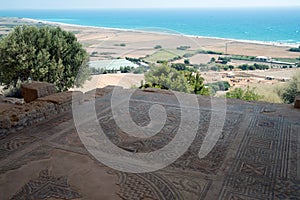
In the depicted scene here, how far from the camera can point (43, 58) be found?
11.8m

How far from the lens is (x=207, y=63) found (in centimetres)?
841

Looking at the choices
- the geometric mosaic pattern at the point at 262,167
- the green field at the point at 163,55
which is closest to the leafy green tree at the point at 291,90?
the green field at the point at 163,55

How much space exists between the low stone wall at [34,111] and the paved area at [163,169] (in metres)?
0.17

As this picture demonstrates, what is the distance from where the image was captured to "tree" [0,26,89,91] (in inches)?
461

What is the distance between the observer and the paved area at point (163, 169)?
2934 millimetres

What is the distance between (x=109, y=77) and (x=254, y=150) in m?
6.28

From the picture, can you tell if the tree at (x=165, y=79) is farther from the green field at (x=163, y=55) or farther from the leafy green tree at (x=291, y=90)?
the leafy green tree at (x=291, y=90)

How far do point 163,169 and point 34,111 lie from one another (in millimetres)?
2834

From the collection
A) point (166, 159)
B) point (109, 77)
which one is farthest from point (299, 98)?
point (109, 77)

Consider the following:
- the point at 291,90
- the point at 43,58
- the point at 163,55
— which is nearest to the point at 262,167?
the point at 163,55

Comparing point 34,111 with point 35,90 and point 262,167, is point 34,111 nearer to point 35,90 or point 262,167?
point 35,90

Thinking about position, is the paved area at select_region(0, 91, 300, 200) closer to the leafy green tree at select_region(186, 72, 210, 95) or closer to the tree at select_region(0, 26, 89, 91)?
the leafy green tree at select_region(186, 72, 210, 95)

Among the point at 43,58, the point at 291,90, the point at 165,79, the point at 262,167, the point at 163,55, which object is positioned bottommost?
the point at 291,90

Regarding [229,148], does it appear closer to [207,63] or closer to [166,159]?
[166,159]
